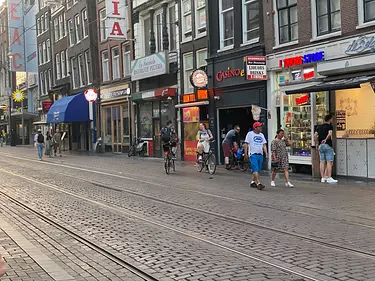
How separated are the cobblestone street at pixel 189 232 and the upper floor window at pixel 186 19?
1296 cm

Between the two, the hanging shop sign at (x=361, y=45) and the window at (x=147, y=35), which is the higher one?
the window at (x=147, y=35)

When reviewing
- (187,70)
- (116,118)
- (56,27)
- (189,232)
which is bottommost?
(189,232)

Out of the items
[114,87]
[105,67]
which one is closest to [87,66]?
[105,67]

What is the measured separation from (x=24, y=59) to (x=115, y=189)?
46447mm

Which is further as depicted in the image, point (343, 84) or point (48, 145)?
point (48, 145)

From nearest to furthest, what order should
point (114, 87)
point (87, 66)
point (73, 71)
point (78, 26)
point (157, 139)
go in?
point (157, 139) < point (114, 87) < point (87, 66) < point (78, 26) < point (73, 71)

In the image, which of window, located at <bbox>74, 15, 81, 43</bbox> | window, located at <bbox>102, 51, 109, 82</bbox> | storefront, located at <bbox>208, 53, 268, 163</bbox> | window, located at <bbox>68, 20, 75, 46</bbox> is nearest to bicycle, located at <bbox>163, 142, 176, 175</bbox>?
storefront, located at <bbox>208, 53, 268, 163</bbox>

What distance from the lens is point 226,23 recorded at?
22.0 meters

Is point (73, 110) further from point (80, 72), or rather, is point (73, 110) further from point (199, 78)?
point (199, 78)

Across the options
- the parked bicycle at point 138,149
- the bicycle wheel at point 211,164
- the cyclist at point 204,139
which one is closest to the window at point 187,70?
the parked bicycle at point 138,149

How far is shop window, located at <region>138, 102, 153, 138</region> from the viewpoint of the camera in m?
29.3

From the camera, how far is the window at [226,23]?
70.8 feet

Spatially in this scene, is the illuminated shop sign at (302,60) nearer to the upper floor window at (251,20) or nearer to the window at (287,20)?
the window at (287,20)

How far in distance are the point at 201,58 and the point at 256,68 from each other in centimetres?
610
